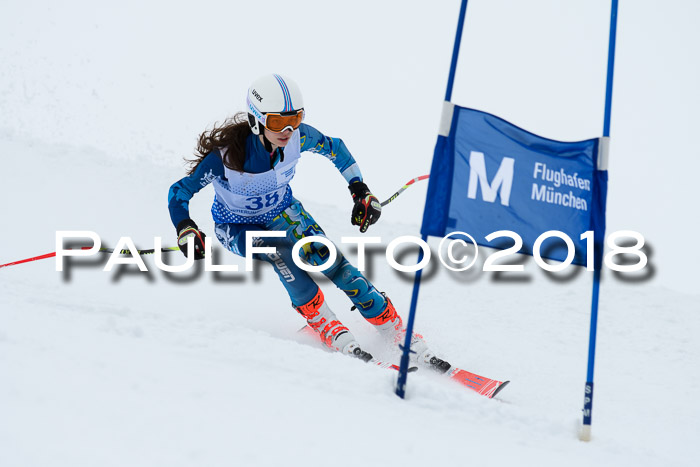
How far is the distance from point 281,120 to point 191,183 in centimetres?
77

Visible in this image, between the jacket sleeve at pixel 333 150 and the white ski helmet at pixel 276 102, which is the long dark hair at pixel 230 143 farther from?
the jacket sleeve at pixel 333 150

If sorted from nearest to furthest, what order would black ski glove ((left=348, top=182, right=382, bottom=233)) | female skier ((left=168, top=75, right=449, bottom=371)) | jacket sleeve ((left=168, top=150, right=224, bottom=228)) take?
female skier ((left=168, top=75, right=449, bottom=371)) → jacket sleeve ((left=168, top=150, right=224, bottom=228)) → black ski glove ((left=348, top=182, right=382, bottom=233))

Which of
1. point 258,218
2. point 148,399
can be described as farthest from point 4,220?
point 148,399

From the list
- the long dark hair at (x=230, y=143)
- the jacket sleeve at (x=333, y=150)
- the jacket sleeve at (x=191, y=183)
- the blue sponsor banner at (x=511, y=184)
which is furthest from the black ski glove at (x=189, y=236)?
the blue sponsor banner at (x=511, y=184)

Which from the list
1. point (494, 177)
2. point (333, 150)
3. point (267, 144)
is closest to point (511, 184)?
point (494, 177)

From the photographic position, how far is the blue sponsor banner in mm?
3285

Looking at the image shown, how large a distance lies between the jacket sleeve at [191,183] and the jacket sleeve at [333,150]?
68 centimetres

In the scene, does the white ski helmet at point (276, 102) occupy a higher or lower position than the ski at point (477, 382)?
higher

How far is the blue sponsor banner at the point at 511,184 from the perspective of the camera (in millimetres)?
3285

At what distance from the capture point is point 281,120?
13.7ft

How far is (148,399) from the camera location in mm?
2512

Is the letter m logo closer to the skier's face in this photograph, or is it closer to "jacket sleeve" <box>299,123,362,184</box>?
the skier's face

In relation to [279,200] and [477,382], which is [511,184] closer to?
[477,382]

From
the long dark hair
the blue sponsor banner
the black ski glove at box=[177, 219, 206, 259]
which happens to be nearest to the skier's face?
the long dark hair
